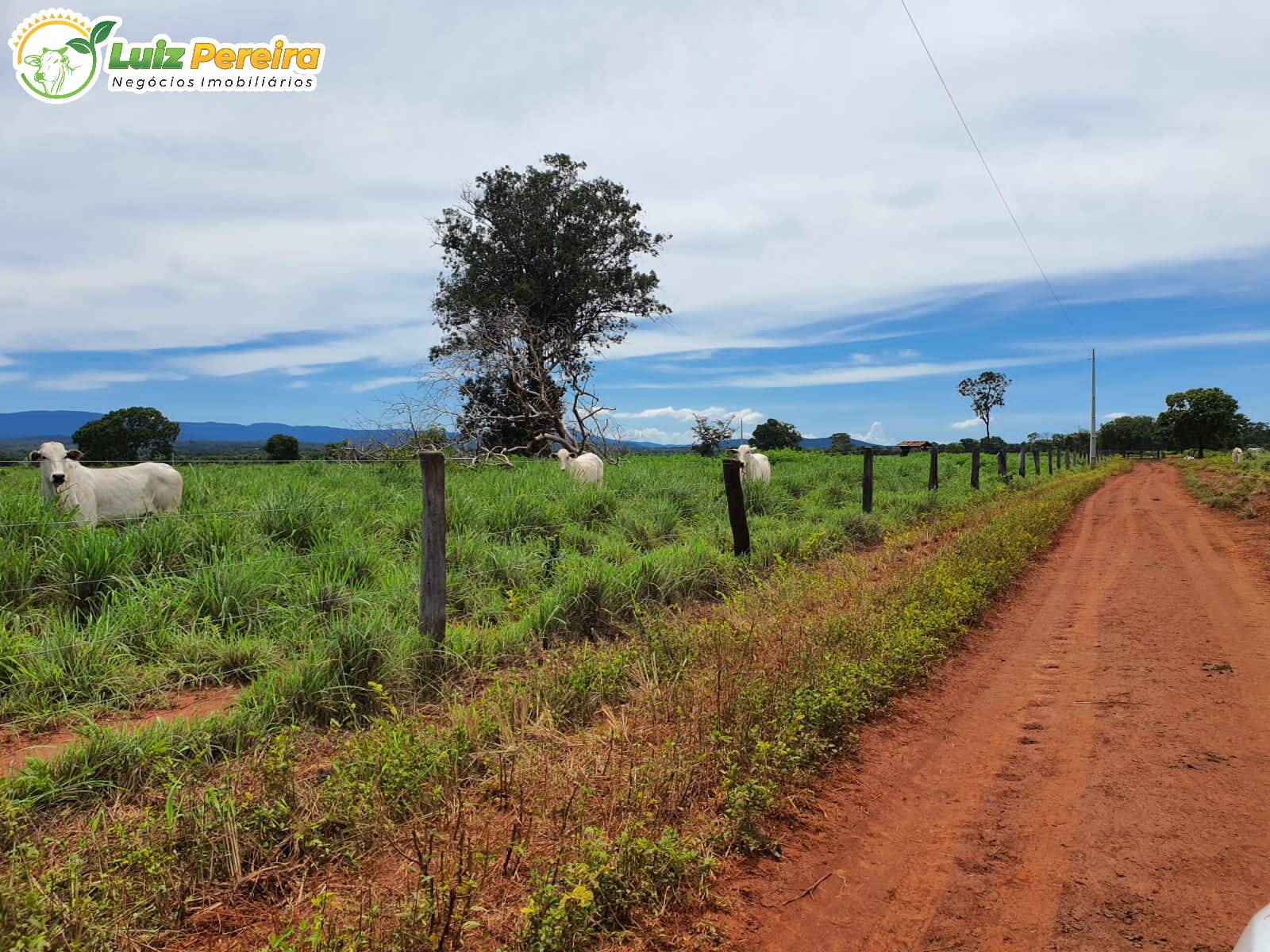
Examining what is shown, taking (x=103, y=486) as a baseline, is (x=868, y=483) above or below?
below

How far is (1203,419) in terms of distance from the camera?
219ft

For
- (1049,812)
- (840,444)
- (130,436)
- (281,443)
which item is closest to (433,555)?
(1049,812)

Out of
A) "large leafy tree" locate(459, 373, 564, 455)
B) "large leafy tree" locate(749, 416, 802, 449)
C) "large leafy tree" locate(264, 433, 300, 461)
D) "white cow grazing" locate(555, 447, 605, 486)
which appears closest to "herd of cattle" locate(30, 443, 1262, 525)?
"large leafy tree" locate(264, 433, 300, 461)

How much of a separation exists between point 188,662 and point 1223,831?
585 cm

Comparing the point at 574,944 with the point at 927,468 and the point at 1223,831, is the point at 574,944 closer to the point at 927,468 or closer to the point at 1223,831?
the point at 1223,831

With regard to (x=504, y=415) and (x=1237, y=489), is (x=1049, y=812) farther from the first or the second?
(x=504, y=415)

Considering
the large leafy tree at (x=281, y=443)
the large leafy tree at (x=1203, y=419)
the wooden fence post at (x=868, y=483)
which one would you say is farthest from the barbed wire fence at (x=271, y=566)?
the large leafy tree at (x=1203, y=419)

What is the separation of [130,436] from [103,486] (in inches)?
70.2

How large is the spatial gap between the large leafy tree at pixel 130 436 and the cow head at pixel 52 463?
1537 mm

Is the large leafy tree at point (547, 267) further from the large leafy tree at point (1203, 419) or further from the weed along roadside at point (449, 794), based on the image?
the large leafy tree at point (1203, 419)

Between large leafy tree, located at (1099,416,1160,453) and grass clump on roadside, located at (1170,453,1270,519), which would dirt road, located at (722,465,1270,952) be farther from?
large leafy tree, located at (1099,416,1160,453)

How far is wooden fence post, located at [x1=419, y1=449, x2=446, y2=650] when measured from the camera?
5035 mm

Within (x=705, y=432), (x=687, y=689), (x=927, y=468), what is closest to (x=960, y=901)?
(x=687, y=689)

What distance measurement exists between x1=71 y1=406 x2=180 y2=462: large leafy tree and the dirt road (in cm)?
938
